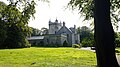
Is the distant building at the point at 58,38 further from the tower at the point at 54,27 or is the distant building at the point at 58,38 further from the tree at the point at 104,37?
the tree at the point at 104,37

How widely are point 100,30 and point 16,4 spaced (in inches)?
187

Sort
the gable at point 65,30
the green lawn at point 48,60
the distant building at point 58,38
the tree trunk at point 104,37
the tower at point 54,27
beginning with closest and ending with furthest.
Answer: the tree trunk at point 104,37, the green lawn at point 48,60, the distant building at point 58,38, the gable at point 65,30, the tower at point 54,27

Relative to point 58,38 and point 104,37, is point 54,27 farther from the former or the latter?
point 104,37

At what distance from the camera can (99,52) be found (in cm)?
868

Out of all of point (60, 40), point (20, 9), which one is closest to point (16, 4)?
point (20, 9)

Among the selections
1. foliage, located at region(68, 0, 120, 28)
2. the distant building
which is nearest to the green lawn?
foliage, located at region(68, 0, 120, 28)

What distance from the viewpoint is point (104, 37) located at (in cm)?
862

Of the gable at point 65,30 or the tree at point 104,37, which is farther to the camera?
the gable at point 65,30

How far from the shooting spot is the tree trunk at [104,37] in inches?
336

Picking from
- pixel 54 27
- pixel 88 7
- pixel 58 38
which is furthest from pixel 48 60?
pixel 54 27

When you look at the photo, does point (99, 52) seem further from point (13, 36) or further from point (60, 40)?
point (60, 40)

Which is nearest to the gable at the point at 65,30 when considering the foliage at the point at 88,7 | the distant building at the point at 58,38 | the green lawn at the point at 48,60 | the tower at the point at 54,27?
the distant building at the point at 58,38

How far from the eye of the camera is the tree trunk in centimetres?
854

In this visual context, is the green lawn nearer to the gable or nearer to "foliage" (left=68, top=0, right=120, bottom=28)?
"foliage" (left=68, top=0, right=120, bottom=28)
